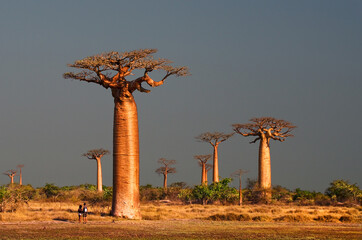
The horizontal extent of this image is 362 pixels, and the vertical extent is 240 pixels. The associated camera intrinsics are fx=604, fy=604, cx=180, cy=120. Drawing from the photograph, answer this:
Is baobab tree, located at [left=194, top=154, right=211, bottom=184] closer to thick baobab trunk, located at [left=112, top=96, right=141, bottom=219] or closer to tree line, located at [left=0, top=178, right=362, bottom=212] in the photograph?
tree line, located at [left=0, top=178, right=362, bottom=212]

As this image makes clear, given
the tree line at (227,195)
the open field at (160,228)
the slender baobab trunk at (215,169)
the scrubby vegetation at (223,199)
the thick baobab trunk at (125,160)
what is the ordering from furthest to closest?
1. the slender baobab trunk at (215,169)
2. the tree line at (227,195)
3. the scrubby vegetation at (223,199)
4. the thick baobab trunk at (125,160)
5. the open field at (160,228)

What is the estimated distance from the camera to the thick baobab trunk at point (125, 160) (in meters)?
23.5

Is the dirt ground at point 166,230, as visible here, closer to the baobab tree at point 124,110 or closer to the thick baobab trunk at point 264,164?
the baobab tree at point 124,110

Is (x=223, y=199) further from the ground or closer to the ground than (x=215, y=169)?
closer to the ground

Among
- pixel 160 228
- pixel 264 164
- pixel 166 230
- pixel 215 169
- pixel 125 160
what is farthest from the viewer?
pixel 215 169

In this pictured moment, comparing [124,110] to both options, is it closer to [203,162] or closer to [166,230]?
[166,230]

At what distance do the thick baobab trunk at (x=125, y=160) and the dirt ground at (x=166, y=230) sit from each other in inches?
40.7

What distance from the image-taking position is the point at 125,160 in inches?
926

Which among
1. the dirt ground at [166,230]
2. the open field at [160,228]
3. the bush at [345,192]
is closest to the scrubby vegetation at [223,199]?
the bush at [345,192]

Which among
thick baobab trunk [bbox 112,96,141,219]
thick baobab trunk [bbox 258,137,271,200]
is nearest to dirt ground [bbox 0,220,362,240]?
thick baobab trunk [bbox 112,96,141,219]

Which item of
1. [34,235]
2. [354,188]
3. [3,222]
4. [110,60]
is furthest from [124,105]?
[354,188]

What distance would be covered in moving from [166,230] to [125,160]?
4791 mm

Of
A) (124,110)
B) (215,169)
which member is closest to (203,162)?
(215,169)

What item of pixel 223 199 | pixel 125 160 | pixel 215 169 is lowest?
pixel 223 199
